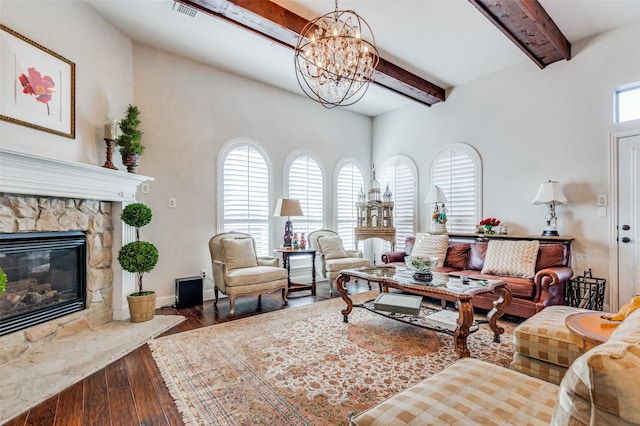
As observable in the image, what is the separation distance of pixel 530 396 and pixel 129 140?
12.9ft

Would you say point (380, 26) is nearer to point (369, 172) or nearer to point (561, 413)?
point (369, 172)

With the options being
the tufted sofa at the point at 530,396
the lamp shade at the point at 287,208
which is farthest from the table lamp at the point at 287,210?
the tufted sofa at the point at 530,396

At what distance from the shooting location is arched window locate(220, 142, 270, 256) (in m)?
4.63

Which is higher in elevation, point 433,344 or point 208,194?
point 208,194

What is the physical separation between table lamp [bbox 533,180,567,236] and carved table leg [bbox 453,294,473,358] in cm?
231

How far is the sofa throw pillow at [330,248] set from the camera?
16.3 feet

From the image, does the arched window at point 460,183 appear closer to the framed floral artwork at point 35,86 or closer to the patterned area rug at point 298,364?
the patterned area rug at point 298,364

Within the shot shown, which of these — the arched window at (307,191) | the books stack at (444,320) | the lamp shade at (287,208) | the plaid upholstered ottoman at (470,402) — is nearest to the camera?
the plaid upholstered ottoman at (470,402)

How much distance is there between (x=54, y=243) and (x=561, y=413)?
3.69 m

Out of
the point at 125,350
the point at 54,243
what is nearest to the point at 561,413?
the point at 125,350

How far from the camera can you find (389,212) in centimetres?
573

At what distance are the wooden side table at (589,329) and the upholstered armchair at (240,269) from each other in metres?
3.00

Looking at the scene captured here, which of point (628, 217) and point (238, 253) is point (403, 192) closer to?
point (628, 217)

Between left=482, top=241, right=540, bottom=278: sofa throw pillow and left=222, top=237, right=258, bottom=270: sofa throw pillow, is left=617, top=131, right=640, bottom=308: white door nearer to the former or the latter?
left=482, top=241, right=540, bottom=278: sofa throw pillow
